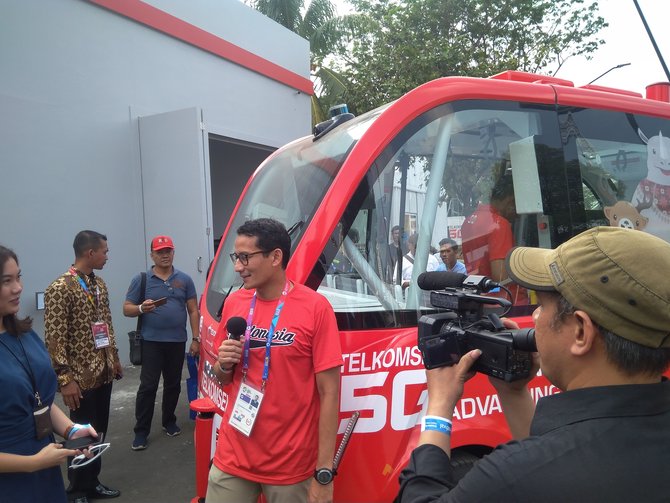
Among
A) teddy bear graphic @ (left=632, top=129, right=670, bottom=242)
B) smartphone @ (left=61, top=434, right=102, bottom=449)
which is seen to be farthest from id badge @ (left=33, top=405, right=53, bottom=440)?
teddy bear graphic @ (left=632, top=129, right=670, bottom=242)

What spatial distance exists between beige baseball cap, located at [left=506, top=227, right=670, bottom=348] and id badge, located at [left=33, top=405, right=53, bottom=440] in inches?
79.9

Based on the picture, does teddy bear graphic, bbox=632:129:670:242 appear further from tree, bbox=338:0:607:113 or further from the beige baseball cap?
tree, bbox=338:0:607:113

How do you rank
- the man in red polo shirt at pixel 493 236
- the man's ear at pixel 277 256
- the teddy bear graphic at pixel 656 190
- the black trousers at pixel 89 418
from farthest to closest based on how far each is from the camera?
the black trousers at pixel 89 418, the teddy bear graphic at pixel 656 190, the man in red polo shirt at pixel 493 236, the man's ear at pixel 277 256

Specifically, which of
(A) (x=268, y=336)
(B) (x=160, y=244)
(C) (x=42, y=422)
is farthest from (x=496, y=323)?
(B) (x=160, y=244)

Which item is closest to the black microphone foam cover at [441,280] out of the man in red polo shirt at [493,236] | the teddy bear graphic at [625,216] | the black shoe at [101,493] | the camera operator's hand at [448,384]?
the camera operator's hand at [448,384]

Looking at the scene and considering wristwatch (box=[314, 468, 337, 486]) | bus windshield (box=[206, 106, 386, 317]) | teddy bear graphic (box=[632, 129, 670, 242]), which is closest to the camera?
wristwatch (box=[314, 468, 337, 486])

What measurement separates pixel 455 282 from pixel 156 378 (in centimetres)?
376

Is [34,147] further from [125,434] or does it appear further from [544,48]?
[544,48]

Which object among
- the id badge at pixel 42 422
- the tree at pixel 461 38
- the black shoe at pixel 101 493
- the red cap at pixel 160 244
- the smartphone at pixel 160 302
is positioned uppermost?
the tree at pixel 461 38

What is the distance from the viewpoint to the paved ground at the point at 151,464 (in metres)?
3.71

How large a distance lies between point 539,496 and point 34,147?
6989 mm

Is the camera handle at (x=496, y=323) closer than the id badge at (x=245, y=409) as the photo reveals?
Yes

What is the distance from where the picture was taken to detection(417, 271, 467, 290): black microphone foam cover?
59.2 inches

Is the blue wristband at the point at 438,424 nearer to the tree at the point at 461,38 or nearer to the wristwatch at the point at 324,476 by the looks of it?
the wristwatch at the point at 324,476
